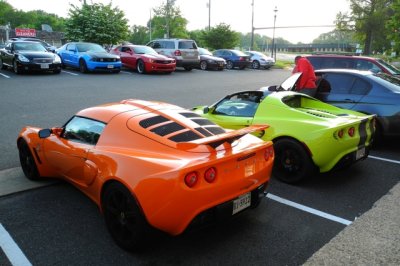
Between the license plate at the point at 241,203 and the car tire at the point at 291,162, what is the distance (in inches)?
63.2

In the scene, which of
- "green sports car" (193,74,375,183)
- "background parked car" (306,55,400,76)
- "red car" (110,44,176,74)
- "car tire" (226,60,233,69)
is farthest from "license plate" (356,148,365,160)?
"car tire" (226,60,233,69)

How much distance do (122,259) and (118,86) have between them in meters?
11.6

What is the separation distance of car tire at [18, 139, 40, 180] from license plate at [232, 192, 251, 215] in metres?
2.78

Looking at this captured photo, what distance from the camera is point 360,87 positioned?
684 centimetres

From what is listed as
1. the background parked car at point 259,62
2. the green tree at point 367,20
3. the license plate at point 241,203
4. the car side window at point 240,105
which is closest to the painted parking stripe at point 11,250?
the license plate at point 241,203

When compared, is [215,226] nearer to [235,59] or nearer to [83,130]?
[83,130]

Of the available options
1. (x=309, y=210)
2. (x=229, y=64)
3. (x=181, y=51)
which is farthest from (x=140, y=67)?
(x=309, y=210)

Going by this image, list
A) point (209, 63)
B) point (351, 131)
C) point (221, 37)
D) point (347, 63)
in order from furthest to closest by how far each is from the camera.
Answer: point (221, 37) < point (209, 63) < point (347, 63) < point (351, 131)

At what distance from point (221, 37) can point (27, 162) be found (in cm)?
3377

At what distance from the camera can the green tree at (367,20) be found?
4203 cm

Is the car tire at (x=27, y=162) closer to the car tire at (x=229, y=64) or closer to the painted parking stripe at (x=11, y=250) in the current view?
the painted parking stripe at (x=11, y=250)

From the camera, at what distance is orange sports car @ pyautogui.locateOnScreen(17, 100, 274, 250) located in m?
2.99

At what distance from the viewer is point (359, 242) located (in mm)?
3475

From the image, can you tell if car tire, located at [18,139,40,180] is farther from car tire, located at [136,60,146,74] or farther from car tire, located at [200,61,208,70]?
car tire, located at [200,61,208,70]
